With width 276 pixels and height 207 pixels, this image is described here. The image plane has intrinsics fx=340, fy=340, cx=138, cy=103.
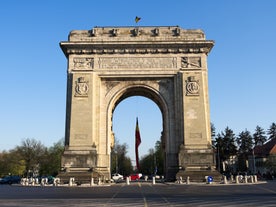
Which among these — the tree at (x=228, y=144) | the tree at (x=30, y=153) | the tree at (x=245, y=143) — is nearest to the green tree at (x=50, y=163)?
the tree at (x=30, y=153)

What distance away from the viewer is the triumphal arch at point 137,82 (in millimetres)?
32938

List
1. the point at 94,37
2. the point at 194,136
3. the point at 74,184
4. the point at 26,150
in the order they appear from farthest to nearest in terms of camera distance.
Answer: the point at 26,150 < the point at 94,37 < the point at 194,136 < the point at 74,184

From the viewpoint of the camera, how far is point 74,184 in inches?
1184

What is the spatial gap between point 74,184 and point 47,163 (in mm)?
50434

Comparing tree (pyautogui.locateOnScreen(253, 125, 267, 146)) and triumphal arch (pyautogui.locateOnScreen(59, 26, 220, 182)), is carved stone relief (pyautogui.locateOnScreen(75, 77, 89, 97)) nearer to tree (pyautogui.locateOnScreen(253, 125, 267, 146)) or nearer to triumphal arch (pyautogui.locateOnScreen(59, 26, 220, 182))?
triumphal arch (pyautogui.locateOnScreen(59, 26, 220, 182))

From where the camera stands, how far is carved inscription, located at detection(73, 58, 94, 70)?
34372 mm

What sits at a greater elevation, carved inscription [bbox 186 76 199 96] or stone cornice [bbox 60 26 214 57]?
stone cornice [bbox 60 26 214 57]

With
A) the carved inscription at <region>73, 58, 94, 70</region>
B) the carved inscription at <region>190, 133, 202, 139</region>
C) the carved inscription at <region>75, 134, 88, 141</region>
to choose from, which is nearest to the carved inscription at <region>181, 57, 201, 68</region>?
the carved inscription at <region>190, 133, 202, 139</region>

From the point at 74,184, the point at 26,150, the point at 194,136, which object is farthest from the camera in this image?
the point at 26,150

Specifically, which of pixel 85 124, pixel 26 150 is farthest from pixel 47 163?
→ pixel 85 124

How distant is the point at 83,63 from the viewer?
34.5m

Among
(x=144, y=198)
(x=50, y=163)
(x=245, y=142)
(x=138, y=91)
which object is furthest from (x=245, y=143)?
(x=144, y=198)

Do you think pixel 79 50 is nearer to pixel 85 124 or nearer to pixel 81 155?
pixel 85 124

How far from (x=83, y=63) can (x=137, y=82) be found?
5.82 metres
